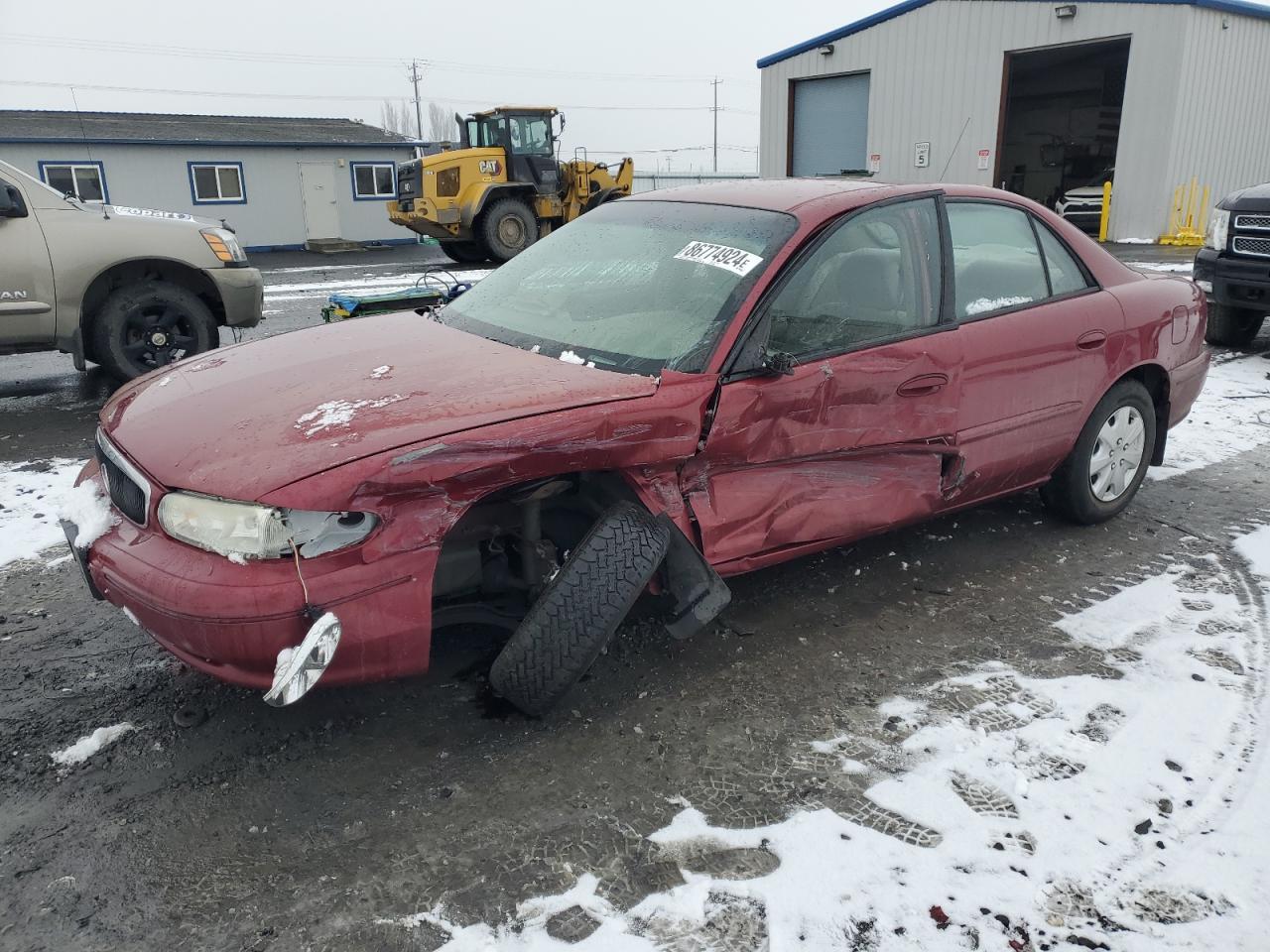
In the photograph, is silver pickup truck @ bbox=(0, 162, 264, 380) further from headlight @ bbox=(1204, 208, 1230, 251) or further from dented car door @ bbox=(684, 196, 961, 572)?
headlight @ bbox=(1204, 208, 1230, 251)

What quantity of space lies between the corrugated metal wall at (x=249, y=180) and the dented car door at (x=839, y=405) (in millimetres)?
23325

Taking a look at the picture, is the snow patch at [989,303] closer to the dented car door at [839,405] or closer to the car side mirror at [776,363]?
the dented car door at [839,405]

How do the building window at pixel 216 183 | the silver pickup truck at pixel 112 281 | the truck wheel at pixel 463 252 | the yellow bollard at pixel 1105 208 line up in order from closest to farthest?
the silver pickup truck at pixel 112 281 < the yellow bollard at pixel 1105 208 < the truck wheel at pixel 463 252 < the building window at pixel 216 183

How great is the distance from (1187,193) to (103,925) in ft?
68.4

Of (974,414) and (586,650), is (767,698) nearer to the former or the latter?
(586,650)

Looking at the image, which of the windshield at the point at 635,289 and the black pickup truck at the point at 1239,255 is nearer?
the windshield at the point at 635,289

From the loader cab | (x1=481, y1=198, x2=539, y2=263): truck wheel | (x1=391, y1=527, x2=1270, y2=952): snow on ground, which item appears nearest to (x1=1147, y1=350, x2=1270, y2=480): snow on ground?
(x1=391, y1=527, x2=1270, y2=952): snow on ground

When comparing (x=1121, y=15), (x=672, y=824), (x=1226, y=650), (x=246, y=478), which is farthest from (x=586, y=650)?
(x=1121, y=15)

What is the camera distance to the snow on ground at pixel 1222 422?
521cm

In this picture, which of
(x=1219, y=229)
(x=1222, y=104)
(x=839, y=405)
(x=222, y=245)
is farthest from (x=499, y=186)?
(x=839, y=405)

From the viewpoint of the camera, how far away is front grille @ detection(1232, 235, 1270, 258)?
721cm

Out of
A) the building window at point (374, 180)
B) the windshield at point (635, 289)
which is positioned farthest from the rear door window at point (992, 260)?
the building window at point (374, 180)

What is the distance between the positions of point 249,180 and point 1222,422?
23.7 metres

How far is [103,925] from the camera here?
197cm
